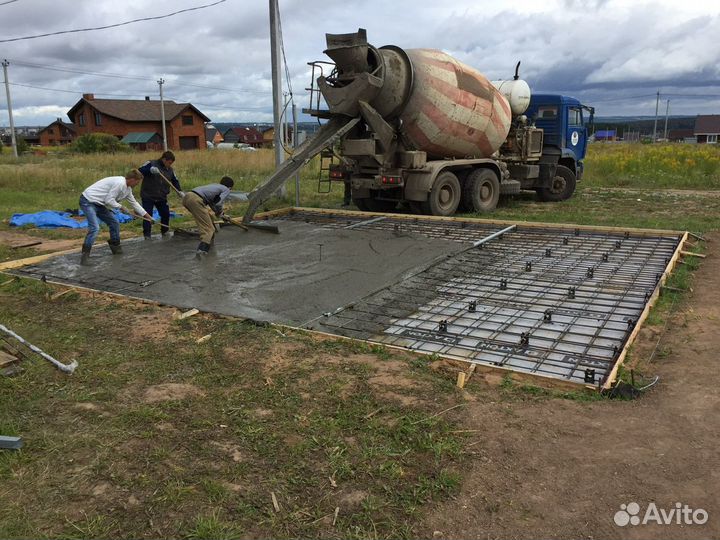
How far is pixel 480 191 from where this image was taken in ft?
39.0

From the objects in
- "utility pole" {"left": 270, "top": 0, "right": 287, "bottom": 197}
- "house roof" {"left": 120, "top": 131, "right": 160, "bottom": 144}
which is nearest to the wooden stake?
"utility pole" {"left": 270, "top": 0, "right": 287, "bottom": 197}

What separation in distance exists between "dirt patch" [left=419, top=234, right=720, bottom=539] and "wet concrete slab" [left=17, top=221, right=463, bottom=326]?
240 cm

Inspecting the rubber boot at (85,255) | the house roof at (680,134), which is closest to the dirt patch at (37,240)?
the rubber boot at (85,255)

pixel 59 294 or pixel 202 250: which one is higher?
pixel 202 250

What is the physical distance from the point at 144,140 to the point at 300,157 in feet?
143

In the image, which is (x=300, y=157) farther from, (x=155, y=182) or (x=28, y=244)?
(x=28, y=244)

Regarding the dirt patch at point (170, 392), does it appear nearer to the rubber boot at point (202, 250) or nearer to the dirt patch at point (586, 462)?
the dirt patch at point (586, 462)

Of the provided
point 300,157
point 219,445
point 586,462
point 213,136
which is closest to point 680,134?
point 213,136

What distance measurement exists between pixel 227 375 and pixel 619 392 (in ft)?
8.77

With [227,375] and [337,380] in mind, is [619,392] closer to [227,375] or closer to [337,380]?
[337,380]

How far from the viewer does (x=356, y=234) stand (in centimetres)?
916

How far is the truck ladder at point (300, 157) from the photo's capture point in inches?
374

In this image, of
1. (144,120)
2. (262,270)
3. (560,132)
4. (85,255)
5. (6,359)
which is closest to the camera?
(6,359)

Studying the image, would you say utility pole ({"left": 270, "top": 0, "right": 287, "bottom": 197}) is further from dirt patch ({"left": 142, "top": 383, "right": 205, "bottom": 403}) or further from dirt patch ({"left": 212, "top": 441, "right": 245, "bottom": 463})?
dirt patch ({"left": 212, "top": 441, "right": 245, "bottom": 463})
